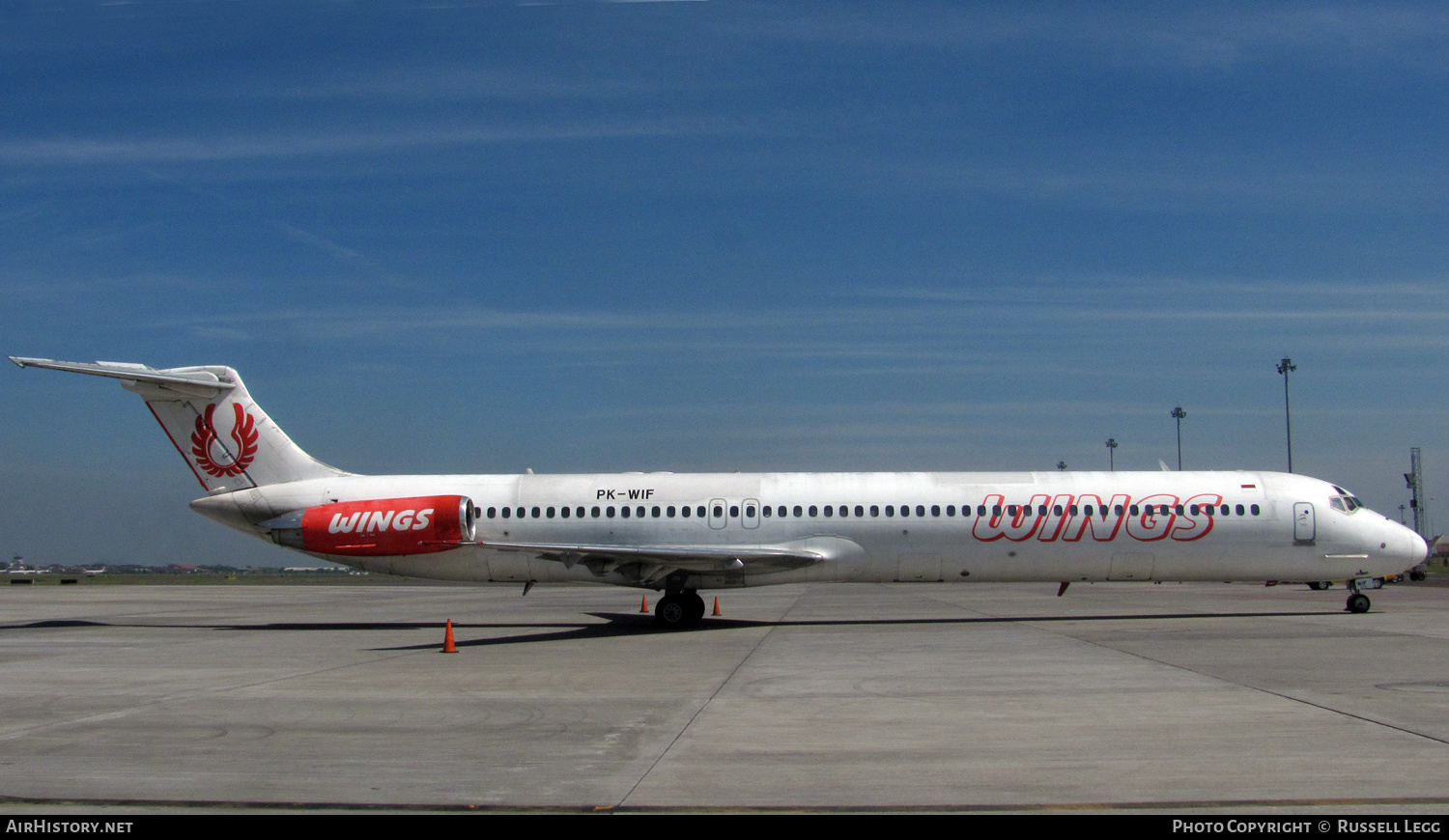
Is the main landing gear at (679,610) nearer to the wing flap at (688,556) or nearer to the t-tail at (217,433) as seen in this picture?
the wing flap at (688,556)

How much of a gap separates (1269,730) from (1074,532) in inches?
533

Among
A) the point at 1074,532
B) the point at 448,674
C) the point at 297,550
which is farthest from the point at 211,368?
the point at 1074,532

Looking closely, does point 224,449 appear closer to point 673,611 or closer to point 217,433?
point 217,433

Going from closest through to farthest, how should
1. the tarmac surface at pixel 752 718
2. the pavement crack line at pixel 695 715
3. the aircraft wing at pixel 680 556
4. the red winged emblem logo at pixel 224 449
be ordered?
the tarmac surface at pixel 752 718, the pavement crack line at pixel 695 715, the aircraft wing at pixel 680 556, the red winged emblem logo at pixel 224 449

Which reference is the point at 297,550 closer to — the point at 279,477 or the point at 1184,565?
the point at 279,477

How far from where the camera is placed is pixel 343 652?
63.4 ft

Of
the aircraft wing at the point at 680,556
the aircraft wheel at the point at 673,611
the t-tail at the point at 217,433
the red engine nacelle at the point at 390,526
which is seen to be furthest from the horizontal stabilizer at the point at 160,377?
the aircraft wheel at the point at 673,611

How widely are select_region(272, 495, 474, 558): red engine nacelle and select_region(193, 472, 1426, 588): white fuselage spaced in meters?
0.34

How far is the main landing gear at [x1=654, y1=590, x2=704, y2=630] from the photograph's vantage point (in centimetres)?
2370

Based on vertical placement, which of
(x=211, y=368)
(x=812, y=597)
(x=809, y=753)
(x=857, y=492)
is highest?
(x=211, y=368)

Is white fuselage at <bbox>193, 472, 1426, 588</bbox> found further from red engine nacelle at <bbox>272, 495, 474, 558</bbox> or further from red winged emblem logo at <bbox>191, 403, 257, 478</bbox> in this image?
red winged emblem logo at <bbox>191, 403, 257, 478</bbox>

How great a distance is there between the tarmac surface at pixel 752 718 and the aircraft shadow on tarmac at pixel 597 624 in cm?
44

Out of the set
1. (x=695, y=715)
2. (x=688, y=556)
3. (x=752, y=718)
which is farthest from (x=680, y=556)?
(x=752, y=718)

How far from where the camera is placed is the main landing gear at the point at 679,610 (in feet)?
77.8
